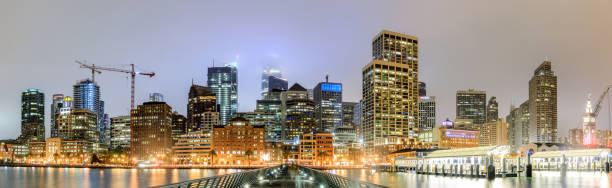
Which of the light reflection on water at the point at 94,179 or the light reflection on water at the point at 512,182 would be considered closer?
the light reflection on water at the point at 512,182

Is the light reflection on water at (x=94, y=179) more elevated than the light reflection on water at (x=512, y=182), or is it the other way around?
the light reflection on water at (x=512, y=182)

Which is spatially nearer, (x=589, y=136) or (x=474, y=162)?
(x=474, y=162)

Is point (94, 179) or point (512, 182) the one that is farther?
point (94, 179)

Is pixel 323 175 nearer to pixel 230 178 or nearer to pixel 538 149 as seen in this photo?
pixel 230 178

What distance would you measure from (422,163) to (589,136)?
476ft

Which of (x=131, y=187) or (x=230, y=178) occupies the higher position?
(x=230, y=178)

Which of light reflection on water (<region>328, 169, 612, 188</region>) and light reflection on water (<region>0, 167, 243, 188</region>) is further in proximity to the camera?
light reflection on water (<region>0, 167, 243, 188</region>)

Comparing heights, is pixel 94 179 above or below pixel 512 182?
below

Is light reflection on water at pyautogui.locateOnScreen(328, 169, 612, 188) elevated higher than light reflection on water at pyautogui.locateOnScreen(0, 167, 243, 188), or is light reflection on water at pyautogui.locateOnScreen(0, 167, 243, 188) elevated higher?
light reflection on water at pyautogui.locateOnScreen(328, 169, 612, 188)

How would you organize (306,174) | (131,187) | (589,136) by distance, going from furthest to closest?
(589,136) < (131,187) < (306,174)

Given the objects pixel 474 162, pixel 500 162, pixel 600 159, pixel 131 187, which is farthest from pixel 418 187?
pixel 600 159

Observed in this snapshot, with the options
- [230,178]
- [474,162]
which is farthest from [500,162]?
[230,178]

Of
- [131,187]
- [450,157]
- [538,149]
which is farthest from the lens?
[538,149]

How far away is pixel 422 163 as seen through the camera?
299 feet
